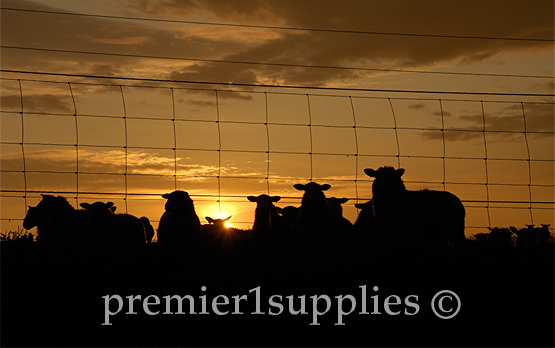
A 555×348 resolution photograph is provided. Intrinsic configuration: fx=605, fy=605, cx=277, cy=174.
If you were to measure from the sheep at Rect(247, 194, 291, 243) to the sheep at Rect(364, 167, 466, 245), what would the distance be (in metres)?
2.09

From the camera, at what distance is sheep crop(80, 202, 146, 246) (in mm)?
13297

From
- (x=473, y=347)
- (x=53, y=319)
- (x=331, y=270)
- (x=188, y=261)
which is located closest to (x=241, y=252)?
(x=188, y=261)

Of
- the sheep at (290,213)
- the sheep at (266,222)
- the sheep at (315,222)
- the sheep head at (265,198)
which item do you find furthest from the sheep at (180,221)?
the sheep at (290,213)

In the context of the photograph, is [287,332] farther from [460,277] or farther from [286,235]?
[286,235]

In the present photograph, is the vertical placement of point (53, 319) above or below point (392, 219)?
below

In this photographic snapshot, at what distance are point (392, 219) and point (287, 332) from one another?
5718 millimetres

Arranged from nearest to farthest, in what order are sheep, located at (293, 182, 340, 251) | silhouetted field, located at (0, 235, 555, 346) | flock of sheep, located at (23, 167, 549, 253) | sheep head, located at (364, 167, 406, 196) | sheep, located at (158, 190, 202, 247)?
silhouetted field, located at (0, 235, 555, 346) → sheep, located at (293, 182, 340, 251) → flock of sheep, located at (23, 167, 549, 253) → sheep head, located at (364, 167, 406, 196) → sheep, located at (158, 190, 202, 247)

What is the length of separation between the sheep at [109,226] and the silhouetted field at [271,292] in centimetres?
391

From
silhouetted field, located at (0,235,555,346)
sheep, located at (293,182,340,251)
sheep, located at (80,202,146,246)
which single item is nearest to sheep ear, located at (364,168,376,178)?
sheep, located at (293,182,340,251)

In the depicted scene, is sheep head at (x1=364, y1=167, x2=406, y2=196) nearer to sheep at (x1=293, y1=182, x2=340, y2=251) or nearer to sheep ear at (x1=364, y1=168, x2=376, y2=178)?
sheep ear at (x1=364, y1=168, x2=376, y2=178)

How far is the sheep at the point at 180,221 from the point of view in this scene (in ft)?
41.6

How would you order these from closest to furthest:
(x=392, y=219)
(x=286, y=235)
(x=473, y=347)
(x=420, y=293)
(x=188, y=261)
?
(x=473, y=347) < (x=420, y=293) < (x=188, y=261) < (x=392, y=219) < (x=286, y=235)

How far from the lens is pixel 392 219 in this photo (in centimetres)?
1224

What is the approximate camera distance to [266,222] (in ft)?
40.9
